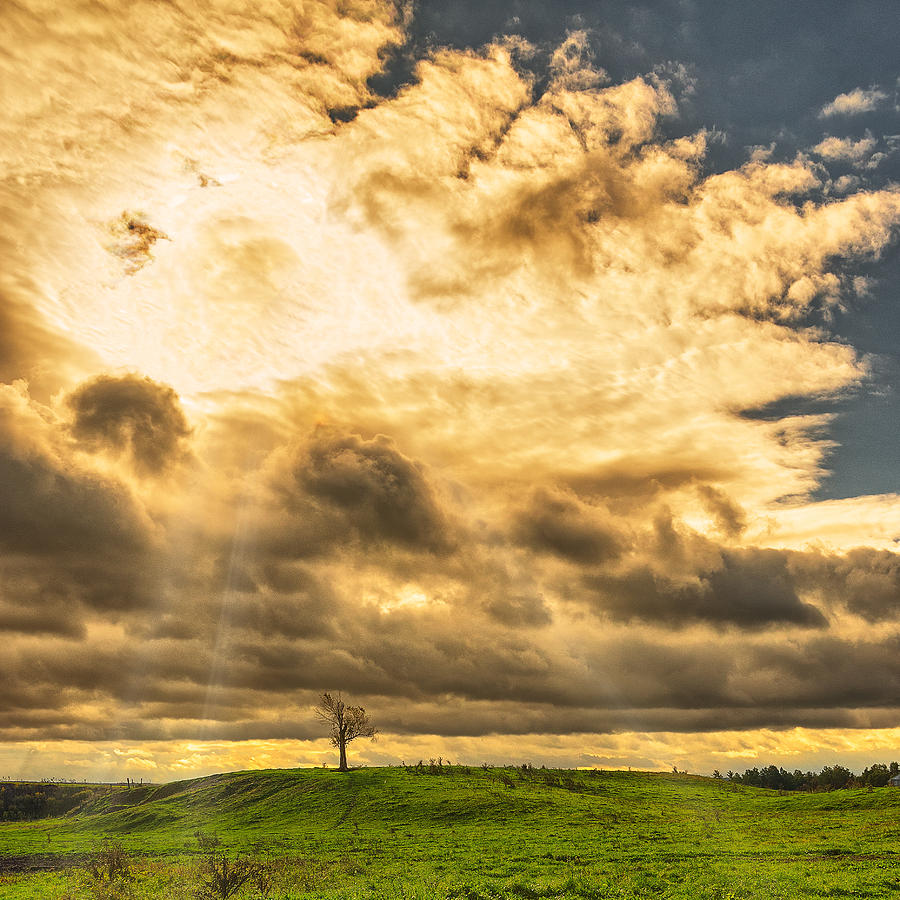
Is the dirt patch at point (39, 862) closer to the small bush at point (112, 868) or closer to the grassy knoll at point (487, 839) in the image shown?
the grassy knoll at point (487, 839)

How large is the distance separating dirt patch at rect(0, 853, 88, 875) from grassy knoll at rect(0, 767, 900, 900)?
913 millimetres

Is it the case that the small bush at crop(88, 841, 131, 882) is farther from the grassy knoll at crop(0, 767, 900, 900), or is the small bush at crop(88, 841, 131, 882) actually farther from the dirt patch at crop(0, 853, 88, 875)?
the dirt patch at crop(0, 853, 88, 875)

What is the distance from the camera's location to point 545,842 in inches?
2493

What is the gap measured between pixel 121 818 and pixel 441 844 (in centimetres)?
8691

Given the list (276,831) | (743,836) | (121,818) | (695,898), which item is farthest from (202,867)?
(121,818)

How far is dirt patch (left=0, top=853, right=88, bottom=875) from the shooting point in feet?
241

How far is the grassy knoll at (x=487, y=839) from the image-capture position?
39562 millimetres

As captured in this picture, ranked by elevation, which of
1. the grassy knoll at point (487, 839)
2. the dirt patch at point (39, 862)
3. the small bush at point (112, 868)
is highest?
the small bush at point (112, 868)

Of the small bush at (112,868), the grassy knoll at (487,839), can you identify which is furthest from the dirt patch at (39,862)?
the small bush at (112,868)

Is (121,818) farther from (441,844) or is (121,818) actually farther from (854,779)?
(854,779)

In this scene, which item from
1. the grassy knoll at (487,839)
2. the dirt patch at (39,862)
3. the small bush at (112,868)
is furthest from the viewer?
the dirt patch at (39,862)

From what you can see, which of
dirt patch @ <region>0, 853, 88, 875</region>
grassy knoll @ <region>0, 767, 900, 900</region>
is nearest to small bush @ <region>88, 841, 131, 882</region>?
grassy knoll @ <region>0, 767, 900, 900</region>

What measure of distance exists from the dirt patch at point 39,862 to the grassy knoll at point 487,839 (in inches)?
35.9

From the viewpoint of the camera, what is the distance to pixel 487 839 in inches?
2657
